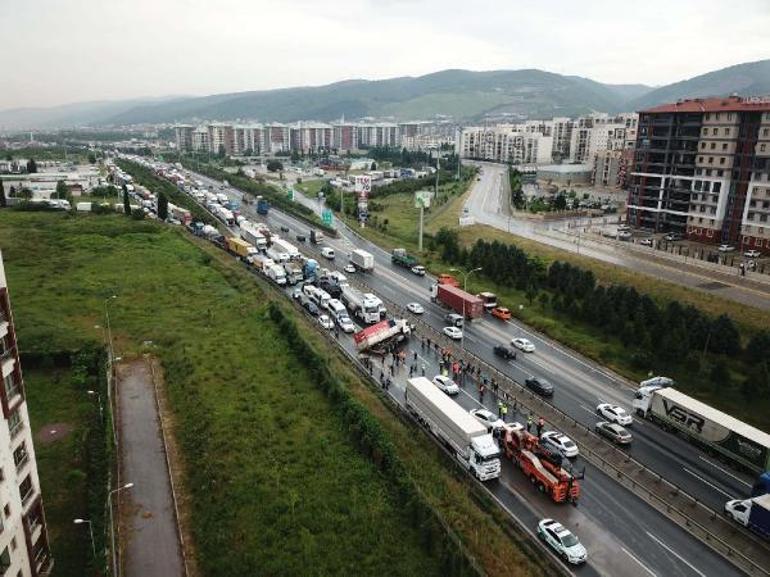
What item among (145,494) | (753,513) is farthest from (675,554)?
(145,494)

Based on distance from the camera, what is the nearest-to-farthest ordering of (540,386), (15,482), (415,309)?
(15,482), (540,386), (415,309)

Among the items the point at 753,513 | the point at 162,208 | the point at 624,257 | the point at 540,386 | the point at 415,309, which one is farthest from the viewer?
the point at 162,208

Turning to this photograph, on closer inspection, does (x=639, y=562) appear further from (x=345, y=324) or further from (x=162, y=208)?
(x=162, y=208)

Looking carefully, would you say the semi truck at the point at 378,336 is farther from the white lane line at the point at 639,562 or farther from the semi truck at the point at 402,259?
the semi truck at the point at 402,259

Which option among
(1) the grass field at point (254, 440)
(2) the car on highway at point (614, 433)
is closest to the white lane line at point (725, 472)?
(2) the car on highway at point (614, 433)

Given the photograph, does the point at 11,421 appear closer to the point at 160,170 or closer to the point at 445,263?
the point at 445,263

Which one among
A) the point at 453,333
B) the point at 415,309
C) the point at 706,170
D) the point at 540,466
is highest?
the point at 706,170

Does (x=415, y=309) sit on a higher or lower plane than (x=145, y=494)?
higher
